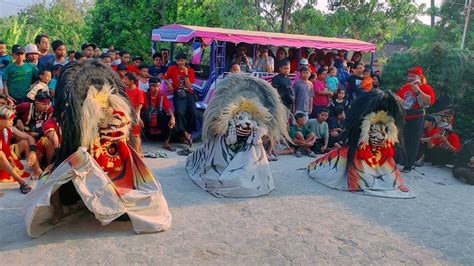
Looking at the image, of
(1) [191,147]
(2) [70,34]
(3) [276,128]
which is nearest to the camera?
(3) [276,128]

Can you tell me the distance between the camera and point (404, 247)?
4.33m

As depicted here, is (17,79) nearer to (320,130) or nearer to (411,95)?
(320,130)

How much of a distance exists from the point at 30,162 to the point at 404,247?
14.2 ft

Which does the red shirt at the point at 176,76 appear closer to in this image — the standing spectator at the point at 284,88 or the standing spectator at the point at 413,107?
the standing spectator at the point at 284,88

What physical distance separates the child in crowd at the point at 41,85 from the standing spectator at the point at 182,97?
206cm

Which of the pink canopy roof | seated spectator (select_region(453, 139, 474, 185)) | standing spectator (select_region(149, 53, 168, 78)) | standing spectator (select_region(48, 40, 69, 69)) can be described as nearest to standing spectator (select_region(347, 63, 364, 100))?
the pink canopy roof

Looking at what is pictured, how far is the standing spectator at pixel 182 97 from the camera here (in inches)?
324

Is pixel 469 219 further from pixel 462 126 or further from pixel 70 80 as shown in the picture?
pixel 70 80

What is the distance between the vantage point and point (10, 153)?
5539mm

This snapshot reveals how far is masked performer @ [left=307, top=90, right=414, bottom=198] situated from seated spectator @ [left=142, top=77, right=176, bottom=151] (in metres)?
3.14

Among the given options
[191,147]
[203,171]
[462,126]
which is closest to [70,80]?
[203,171]

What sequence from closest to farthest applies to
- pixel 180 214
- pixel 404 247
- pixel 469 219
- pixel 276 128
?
pixel 404 247 < pixel 180 214 < pixel 469 219 < pixel 276 128

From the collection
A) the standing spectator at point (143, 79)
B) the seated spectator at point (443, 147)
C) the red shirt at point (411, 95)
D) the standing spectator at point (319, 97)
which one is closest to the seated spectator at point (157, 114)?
the standing spectator at point (143, 79)

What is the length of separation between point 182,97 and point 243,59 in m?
2.74
